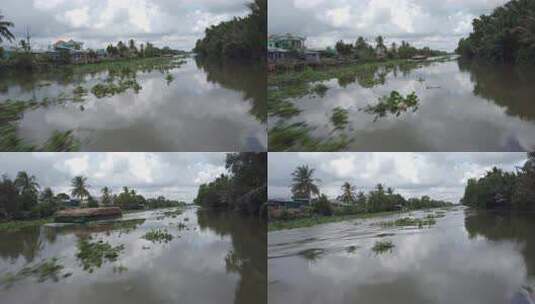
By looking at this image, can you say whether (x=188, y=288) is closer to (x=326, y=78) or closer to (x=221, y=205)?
(x=326, y=78)

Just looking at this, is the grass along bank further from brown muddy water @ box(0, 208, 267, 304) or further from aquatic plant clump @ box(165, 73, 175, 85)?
aquatic plant clump @ box(165, 73, 175, 85)

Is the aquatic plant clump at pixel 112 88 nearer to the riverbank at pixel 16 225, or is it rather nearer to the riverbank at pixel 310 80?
the riverbank at pixel 310 80

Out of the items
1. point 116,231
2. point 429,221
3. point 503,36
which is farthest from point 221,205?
point 503,36

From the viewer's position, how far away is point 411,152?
465cm

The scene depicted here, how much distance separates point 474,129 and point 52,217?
815 cm

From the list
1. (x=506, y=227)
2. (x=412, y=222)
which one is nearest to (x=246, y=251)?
(x=506, y=227)

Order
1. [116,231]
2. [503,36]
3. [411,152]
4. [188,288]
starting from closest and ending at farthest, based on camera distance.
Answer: [411,152]
[188,288]
[116,231]
[503,36]

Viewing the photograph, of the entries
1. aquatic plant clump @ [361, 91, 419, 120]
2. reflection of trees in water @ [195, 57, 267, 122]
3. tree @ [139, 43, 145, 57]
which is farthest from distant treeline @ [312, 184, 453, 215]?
tree @ [139, 43, 145, 57]

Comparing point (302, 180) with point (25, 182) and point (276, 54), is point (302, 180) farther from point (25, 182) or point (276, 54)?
point (25, 182)

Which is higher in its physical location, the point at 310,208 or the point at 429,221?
the point at 310,208

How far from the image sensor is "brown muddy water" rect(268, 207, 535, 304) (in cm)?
469

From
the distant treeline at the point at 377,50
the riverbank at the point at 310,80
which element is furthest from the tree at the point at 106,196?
the distant treeline at the point at 377,50

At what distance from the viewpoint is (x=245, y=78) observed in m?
7.83

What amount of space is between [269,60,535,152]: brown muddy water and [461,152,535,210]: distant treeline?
79 centimetres
